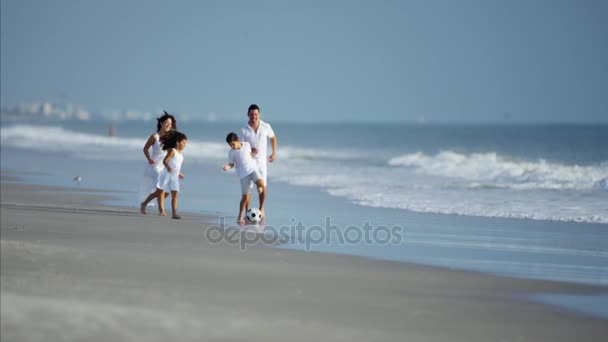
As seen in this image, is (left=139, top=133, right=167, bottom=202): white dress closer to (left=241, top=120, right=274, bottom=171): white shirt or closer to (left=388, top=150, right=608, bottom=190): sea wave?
(left=241, top=120, right=274, bottom=171): white shirt

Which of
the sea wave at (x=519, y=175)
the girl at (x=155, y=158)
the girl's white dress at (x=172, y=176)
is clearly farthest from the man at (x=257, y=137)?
the sea wave at (x=519, y=175)

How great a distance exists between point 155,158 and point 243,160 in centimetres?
149

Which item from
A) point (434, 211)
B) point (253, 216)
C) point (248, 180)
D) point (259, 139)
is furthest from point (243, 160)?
point (434, 211)

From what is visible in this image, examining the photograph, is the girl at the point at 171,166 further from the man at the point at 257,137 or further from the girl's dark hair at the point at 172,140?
the man at the point at 257,137

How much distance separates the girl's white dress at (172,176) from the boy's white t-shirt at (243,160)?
2.64ft

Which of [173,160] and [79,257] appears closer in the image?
[79,257]

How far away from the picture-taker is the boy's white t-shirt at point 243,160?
11.3 metres

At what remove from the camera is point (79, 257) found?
23.2 feet

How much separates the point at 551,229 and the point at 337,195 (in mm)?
5562

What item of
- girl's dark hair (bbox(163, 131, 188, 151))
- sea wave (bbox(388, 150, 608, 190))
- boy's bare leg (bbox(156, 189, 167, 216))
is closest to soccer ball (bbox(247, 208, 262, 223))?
boy's bare leg (bbox(156, 189, 167, 216))

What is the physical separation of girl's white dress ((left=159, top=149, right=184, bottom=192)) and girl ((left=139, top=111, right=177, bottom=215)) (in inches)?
7.4

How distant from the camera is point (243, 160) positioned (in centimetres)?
1130

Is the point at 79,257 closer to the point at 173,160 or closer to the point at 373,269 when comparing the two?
the point at 373,269

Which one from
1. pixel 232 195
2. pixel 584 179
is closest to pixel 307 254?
pixel 232 195
